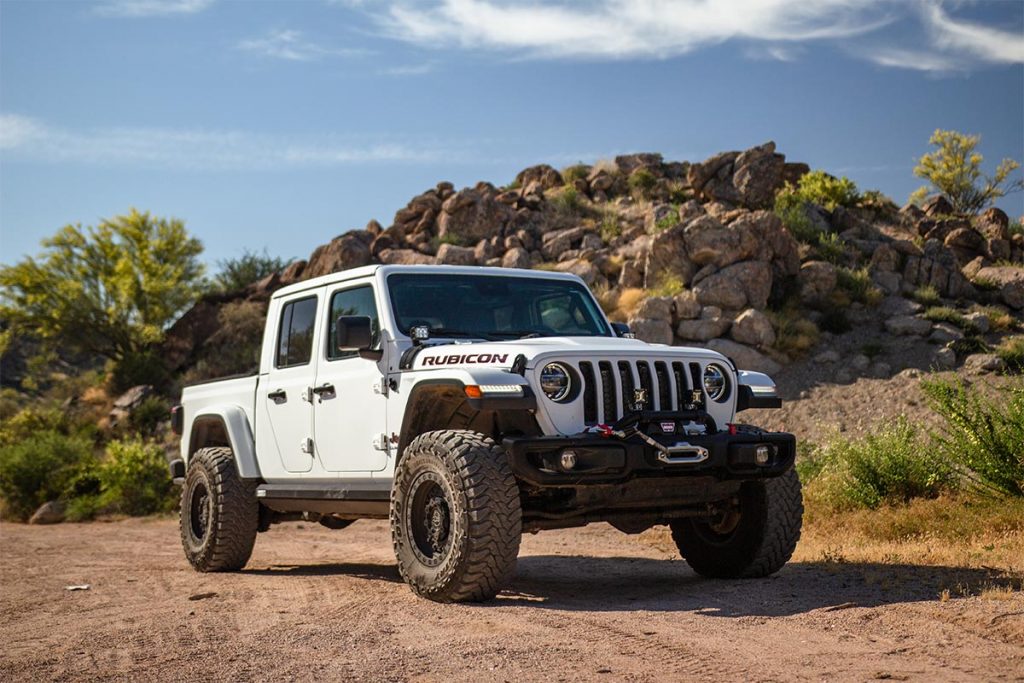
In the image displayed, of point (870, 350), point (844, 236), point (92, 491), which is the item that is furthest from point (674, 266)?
point (92, 491)

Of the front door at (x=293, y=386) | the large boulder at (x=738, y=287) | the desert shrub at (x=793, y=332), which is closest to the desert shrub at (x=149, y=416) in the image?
the large boulder at (x=738, y=287)

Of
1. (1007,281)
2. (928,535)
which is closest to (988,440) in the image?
(928,535)

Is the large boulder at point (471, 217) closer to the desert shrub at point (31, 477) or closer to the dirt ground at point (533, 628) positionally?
the desert shrub at point (31, 477)

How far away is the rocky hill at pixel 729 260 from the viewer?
23.3m

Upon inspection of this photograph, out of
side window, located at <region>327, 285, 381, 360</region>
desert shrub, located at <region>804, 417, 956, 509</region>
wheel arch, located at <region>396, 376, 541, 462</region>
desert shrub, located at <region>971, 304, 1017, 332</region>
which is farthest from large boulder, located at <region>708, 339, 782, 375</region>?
wheel arch, located at <region>396, 376, 541, 462</region>

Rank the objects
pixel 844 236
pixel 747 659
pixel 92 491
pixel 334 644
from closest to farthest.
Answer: pixel 747 659
pixel 334 644
pixel 92 491
pixel 844 236

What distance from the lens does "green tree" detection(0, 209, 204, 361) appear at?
32.1 meters

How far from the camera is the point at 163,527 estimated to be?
15867 mm

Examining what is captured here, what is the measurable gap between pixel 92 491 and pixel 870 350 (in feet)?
52.5

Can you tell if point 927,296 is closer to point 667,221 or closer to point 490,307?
point 667,221

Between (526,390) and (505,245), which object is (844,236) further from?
(526,390)

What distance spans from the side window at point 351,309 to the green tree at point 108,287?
81.5ft

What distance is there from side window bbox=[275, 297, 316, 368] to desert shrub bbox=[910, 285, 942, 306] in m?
20.0

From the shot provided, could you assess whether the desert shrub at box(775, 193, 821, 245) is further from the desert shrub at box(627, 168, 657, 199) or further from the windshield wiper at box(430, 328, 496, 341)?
the windshield wiper at box(430, 328, 496, 341)
